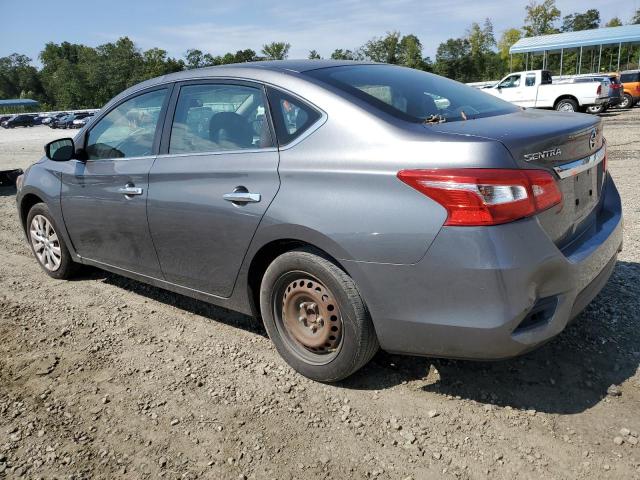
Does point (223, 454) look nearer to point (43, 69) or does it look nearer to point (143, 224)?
point (143, 224)

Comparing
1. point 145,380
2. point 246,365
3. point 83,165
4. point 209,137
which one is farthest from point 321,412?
point 83,165

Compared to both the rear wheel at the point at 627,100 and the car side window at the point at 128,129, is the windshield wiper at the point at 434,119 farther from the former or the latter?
the rear wheel at the point at 627,100

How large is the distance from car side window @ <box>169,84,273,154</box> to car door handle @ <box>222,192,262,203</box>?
0.93ft

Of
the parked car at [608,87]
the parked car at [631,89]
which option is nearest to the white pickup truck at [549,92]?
the parked car at [608,87]

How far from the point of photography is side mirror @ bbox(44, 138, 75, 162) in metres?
4.19

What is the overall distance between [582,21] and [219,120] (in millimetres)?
95102

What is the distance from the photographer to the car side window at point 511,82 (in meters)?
22.5

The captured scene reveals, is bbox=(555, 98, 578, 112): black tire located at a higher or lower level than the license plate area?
lower

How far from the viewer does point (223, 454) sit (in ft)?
8.04

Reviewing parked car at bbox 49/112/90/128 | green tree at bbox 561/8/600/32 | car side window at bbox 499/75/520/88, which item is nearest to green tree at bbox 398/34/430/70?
green tree at bbox 561/8/600/32

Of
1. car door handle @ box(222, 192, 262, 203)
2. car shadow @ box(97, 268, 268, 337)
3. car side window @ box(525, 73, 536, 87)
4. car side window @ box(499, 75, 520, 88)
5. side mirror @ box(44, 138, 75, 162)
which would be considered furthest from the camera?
car side window @ box(499, 75, 520, 88)

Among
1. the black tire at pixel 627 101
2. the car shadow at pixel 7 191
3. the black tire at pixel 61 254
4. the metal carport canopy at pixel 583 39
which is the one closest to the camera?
the black tire at pixel 61 254

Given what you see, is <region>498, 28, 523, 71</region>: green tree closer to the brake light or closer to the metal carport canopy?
the metal carport canopy

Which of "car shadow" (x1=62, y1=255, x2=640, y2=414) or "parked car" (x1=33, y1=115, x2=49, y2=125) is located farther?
"parked car" (x1=33, y1=115, x2=49, y2=125)
